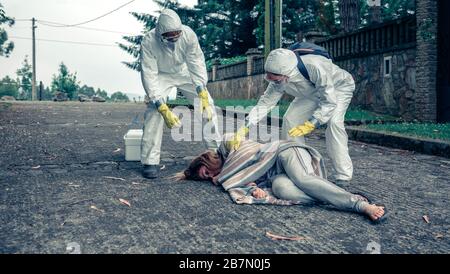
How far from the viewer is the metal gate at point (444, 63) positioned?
9.92 m

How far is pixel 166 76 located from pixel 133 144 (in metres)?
1.11

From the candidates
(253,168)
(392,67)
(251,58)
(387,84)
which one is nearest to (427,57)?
(392,67)

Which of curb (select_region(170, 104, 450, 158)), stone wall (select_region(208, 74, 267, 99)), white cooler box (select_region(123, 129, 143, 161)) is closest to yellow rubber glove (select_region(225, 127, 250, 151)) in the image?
white cooler box (select_region(123, 129, 143, 161))

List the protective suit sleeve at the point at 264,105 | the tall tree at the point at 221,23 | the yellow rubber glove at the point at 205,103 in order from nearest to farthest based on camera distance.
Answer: the protective suit sleeve at the point at 264,105
the yellow rubber glove at the point at 205,103
the tall tree at the point at 221,23

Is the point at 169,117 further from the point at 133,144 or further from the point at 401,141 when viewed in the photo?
the point at 401,141

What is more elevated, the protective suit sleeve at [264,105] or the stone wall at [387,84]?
the stone wall at [387,84]

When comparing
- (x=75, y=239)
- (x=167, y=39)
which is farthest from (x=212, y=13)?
(x=75, y=239)

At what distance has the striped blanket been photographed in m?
4.08

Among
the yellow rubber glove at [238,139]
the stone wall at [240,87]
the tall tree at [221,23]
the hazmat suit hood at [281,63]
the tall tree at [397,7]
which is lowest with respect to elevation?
the yellow rubber glove at [238,139]

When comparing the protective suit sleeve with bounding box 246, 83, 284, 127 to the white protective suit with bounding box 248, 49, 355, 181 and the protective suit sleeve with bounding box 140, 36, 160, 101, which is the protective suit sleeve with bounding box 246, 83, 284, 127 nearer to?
the white protective suit with bounding box 248, 49, 355, 181

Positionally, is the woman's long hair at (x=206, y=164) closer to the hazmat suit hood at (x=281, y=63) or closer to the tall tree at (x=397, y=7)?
the hazmat suit hood at (x=281, y=63)

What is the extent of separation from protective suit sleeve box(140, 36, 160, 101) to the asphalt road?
929 millimetres

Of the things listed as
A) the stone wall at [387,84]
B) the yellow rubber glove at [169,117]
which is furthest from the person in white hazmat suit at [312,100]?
the stone wall at [387,84]

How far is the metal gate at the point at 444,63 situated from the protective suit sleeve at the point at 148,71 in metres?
7.26
